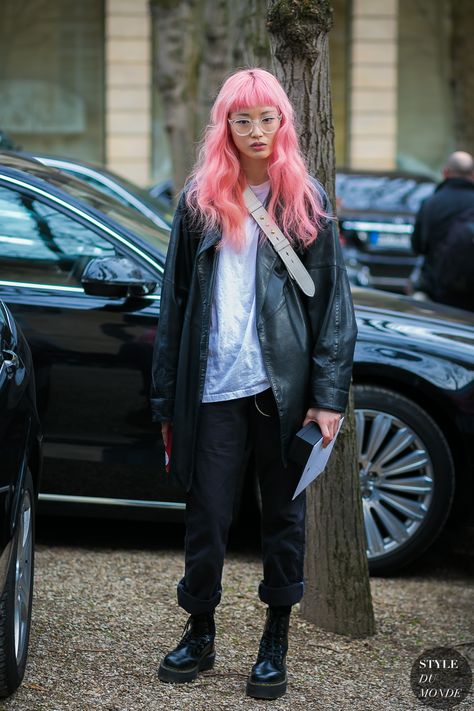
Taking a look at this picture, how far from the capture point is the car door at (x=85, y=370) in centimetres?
493

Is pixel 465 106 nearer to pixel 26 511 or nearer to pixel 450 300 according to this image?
pixel 450 300

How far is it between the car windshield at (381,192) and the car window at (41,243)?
786cm

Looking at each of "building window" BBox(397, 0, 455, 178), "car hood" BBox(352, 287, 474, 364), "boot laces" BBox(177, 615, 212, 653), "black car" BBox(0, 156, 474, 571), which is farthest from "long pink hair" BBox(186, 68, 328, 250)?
"building window" BBox(397, 0, 455, 178)

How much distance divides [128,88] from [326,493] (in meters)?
18.6

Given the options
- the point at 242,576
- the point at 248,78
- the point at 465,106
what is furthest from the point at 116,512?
the point at 465,106

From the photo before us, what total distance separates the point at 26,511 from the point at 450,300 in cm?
487

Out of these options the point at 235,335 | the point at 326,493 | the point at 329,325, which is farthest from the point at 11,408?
the point at 326,493

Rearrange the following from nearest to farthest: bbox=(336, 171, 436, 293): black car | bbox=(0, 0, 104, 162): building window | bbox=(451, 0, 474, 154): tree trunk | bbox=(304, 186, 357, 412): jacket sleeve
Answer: bbox=(304, 186, 357, 412): jacket sleeve, bbox=(336, 171, 436, 293): black car, bbox=(451, 0, 474, 154): tree trunk, bbox=(0, 0, 104, 162): building window

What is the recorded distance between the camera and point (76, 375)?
16.2ft

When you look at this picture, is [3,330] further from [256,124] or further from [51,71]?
[51,71]

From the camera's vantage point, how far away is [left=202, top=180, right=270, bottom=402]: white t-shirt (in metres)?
3.60

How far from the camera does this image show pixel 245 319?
361 cm

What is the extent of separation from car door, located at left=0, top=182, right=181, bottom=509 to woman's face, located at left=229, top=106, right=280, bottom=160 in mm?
1461
